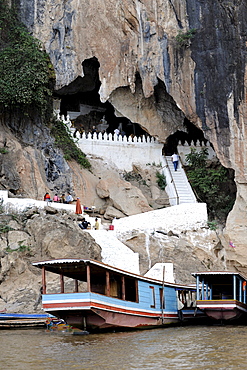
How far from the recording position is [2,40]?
30.7m

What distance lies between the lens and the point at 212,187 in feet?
101

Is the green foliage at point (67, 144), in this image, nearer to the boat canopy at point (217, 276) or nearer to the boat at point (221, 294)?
the boat at point (221, 294)

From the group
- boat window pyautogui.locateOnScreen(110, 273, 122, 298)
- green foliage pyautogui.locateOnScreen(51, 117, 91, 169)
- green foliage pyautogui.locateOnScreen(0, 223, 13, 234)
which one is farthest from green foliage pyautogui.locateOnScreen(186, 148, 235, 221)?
boat window pyautogui.locateOnScreen(110, 273, 122, 298)

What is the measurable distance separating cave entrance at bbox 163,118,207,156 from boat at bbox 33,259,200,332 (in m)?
14.1

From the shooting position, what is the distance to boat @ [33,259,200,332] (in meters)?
16.3

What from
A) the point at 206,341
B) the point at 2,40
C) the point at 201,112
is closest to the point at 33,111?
the point at 2,40

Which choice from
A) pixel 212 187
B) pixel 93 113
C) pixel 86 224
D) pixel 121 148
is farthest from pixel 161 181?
pixel 86 224

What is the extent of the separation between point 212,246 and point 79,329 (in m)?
9.93

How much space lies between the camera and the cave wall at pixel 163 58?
28.3 meters

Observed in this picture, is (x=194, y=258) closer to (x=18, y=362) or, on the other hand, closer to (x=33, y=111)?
(x=33, y=111)

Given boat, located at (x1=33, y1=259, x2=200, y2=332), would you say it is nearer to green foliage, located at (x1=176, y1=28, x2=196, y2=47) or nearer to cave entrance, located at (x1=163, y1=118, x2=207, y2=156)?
green foliage, located at (x1=176, y1=28, x2=196, y2=47)

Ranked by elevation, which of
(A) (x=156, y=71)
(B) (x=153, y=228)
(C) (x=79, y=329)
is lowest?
(C) (x=79, y=329)

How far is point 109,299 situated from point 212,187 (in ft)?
50.5

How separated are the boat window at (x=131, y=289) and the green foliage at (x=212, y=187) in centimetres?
1303
